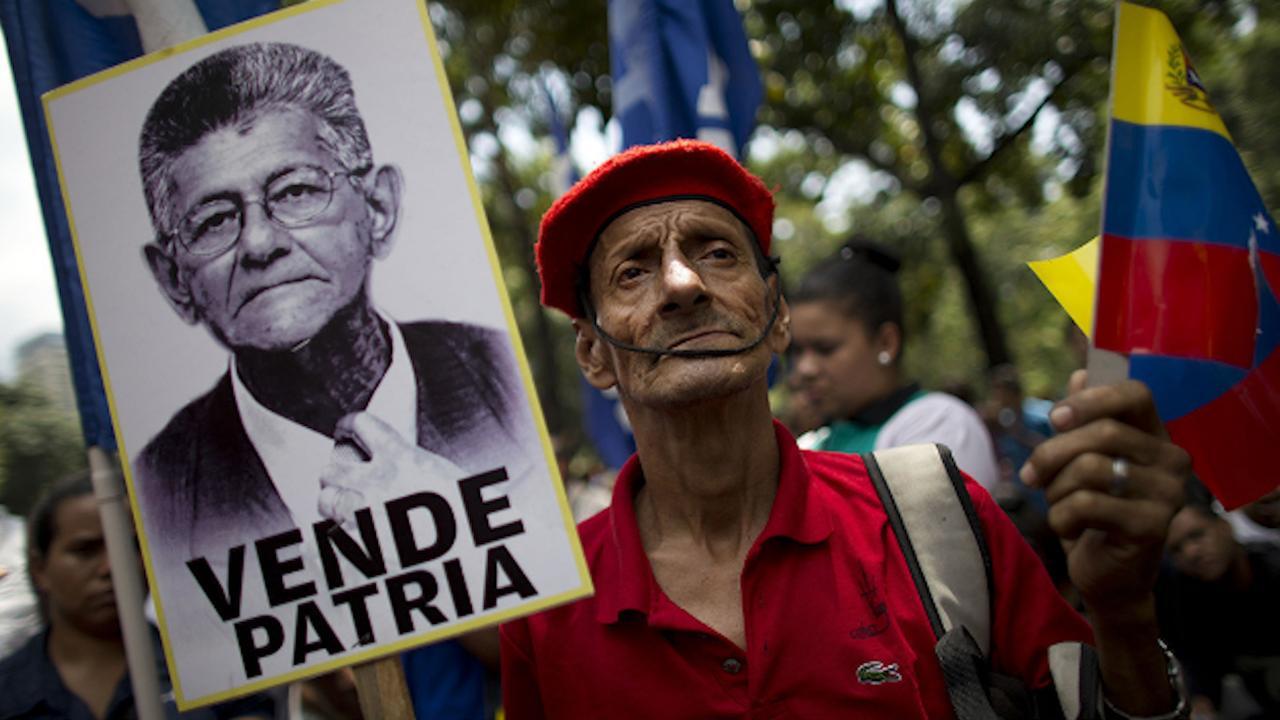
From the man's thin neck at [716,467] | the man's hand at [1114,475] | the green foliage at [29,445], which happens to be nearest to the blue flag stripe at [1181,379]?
the man's hand at [1114,475]

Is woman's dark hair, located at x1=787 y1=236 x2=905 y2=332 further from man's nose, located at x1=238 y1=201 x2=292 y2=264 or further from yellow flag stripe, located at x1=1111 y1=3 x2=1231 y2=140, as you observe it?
man's nose, located at x1=238 y1=201 x2=292 y2=264

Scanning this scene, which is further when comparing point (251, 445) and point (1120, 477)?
point (251, 445)

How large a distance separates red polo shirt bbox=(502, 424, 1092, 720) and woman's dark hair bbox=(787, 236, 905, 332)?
1.60 metres

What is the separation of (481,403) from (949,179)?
25.9ft

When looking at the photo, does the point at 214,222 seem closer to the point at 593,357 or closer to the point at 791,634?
the point at 593,357

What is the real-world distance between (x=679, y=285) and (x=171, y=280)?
913 millimetres

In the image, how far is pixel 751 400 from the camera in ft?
6.66

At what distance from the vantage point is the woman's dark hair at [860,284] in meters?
3.50

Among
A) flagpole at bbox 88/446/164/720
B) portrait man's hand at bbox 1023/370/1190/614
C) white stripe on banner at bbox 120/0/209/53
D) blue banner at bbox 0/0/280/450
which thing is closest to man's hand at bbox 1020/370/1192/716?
portrait man's hand at bbox 1023/370/1190/614

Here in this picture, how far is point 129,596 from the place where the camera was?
5.55 feet

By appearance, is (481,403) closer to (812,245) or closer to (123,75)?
(123,75)

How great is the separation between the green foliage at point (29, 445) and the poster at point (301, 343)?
6.30ft

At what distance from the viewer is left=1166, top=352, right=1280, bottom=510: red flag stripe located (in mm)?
1554

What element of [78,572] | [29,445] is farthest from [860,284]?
[29,445]
